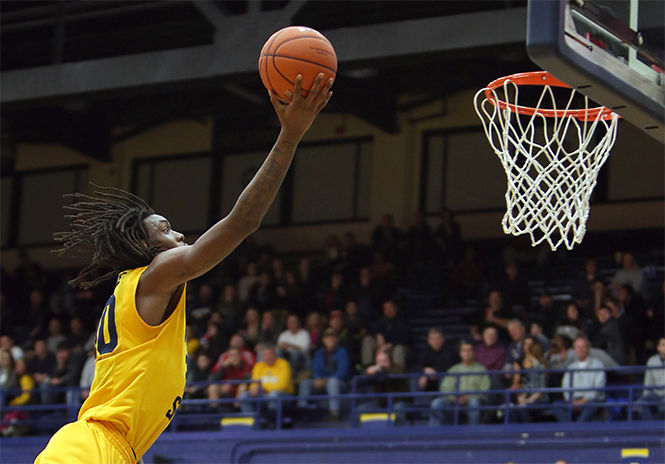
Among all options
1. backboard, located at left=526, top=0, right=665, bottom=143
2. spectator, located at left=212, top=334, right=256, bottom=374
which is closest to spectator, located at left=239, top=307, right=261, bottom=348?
spectator, located at left=212, top=334, right=256, bottom=374

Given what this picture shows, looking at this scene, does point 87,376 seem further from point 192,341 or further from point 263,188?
point 263,188

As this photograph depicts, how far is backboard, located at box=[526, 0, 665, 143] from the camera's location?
187 inches

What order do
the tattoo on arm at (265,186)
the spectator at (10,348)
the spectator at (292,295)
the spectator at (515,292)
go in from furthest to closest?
the spectator at (292,295)
the spectator at (10,348)
the spectator at (515,292)
the tattoo on arm at (265,186)

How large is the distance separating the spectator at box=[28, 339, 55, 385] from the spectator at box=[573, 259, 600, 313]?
6431mm

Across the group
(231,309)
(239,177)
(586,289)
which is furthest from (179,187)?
(586,289)

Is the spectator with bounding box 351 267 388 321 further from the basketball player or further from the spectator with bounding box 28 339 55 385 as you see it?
the basketball player

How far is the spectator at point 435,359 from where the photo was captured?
11625 mm

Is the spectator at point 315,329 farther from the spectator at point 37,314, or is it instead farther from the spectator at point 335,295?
the spectator at point 37,314

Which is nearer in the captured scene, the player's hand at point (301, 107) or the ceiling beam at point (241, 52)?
the player's hand at point (301, 107)

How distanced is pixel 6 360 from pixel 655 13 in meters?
10.0

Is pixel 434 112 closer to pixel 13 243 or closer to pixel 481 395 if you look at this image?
pixel 481 395

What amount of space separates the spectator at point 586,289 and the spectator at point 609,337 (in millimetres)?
653

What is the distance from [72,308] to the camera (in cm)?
1645

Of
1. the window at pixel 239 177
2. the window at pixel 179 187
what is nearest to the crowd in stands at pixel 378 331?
the window at pixel 239 177
